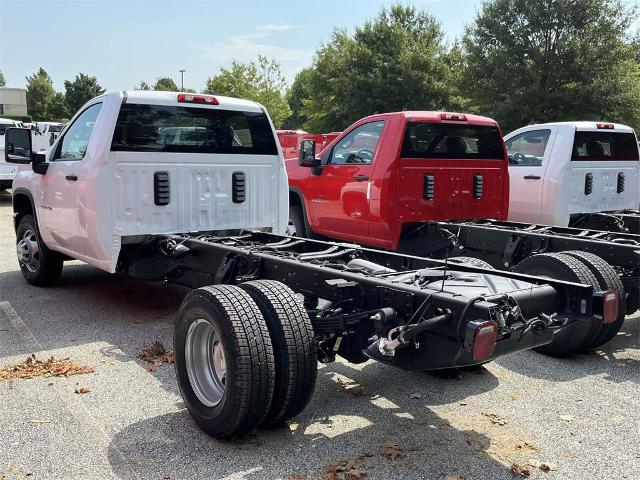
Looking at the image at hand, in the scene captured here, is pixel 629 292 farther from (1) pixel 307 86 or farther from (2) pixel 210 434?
(1) pixel 307 86

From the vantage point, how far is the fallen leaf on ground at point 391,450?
3.35m

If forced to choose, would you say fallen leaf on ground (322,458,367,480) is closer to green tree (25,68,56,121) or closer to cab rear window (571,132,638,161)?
cab rear window (571,132,638,161)

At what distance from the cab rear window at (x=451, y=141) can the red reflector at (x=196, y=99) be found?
218 cm

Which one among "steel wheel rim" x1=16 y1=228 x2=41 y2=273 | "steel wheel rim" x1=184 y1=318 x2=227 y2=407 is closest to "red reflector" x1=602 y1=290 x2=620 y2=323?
"steel wheel rim" x1=184 y1=318 x2=227 y2=407

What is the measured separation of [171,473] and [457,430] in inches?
63.8

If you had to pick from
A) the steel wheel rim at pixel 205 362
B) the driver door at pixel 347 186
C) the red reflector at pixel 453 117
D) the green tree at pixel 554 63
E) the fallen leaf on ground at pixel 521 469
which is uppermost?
the green tree at pixel 554 63

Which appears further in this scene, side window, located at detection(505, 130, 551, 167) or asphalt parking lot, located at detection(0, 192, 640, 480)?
side window, located at detection(505, 130, 551, 167)

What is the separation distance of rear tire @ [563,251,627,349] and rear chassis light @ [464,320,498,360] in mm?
2156

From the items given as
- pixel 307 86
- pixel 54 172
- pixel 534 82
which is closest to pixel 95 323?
pixel 54 172

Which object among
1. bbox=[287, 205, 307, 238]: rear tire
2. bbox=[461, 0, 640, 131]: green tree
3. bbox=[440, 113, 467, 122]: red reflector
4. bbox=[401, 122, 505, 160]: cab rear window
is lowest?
bbox=[287, 205, 307, 238]: rear tire

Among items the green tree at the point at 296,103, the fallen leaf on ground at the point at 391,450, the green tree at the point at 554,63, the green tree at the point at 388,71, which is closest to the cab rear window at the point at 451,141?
the fallen leaf on ground at the point at 391,450

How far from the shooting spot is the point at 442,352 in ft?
10.7

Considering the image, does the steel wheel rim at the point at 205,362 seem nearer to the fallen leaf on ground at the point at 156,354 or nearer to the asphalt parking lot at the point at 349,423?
the asphalt parking lot at the point at 349,423

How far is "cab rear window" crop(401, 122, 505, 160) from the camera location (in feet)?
23.4
